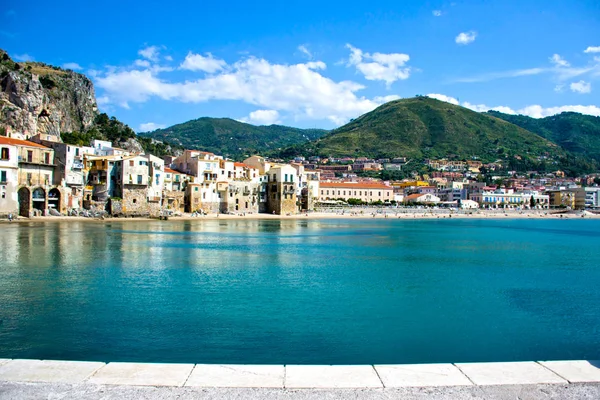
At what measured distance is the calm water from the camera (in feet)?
34.1

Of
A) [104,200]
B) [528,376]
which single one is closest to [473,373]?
[528,376]

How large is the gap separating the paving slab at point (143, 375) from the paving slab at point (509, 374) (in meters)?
3.77

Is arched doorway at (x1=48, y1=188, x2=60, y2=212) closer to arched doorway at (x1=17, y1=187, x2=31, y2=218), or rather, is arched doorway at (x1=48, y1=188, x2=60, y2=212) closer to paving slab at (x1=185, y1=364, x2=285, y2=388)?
arched doorway at (x1=17, y1=187, x2=31, y2=218)

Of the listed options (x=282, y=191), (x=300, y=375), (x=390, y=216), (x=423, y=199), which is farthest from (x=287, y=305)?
(x=423, y=199)

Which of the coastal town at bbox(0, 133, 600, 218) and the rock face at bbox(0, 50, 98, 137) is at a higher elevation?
the rock face at bbox(0, 50, 98, 137)

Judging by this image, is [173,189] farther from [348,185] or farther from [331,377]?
[331,377]

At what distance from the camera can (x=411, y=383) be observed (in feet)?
19.4

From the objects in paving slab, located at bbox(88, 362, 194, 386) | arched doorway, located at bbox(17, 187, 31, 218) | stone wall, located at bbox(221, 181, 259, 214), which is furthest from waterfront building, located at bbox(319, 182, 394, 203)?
paving slab, located at bbox(88, 362, 194, 386)

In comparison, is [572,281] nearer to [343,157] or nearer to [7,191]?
[7,191]

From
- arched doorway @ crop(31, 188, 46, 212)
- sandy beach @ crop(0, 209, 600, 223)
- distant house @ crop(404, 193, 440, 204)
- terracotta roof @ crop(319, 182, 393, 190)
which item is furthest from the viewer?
distant house @ crop(404, 193, 440, 204)

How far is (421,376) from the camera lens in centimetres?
616

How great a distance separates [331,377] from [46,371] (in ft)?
12.0

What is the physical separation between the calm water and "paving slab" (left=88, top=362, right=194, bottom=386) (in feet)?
10.9

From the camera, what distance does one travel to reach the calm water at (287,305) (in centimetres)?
1039
